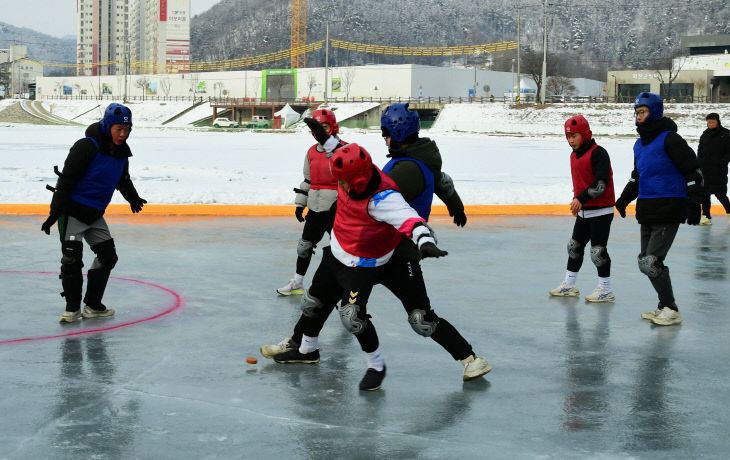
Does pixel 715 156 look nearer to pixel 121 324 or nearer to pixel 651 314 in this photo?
pixel 651 314

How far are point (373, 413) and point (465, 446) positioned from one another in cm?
68

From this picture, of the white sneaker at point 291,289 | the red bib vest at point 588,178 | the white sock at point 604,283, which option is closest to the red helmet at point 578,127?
the red bib vest at point 588,178

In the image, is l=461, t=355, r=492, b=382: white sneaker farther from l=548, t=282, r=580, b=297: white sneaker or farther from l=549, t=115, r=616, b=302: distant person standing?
l=548, t=282, r=580, b=297: white sneaker

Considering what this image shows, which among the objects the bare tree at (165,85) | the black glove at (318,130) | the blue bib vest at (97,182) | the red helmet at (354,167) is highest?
the bare tree at (165,85)

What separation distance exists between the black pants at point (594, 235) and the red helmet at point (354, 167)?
4.03 meters

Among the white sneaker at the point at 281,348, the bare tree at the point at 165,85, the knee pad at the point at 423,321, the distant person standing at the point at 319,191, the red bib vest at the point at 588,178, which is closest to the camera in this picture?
the knee pad at the point at 423,321

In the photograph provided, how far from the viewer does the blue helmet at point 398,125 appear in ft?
17.9

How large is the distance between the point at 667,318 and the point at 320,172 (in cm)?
320

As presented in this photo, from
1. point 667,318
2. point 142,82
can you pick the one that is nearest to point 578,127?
point 667,318

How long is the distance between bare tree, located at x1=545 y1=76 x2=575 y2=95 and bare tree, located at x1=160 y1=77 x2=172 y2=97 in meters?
58.7

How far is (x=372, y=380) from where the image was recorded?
17.2ft

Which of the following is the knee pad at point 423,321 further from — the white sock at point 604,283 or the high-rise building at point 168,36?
the high-rise building at point 168,36

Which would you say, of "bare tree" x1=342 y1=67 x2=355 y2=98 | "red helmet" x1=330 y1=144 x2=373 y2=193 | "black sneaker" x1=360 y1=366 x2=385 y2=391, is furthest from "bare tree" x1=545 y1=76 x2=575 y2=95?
"red helmet" x1=330 y1=144 x2=373 y2=193

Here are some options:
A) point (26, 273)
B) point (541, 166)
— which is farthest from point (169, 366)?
point (541, 166)
